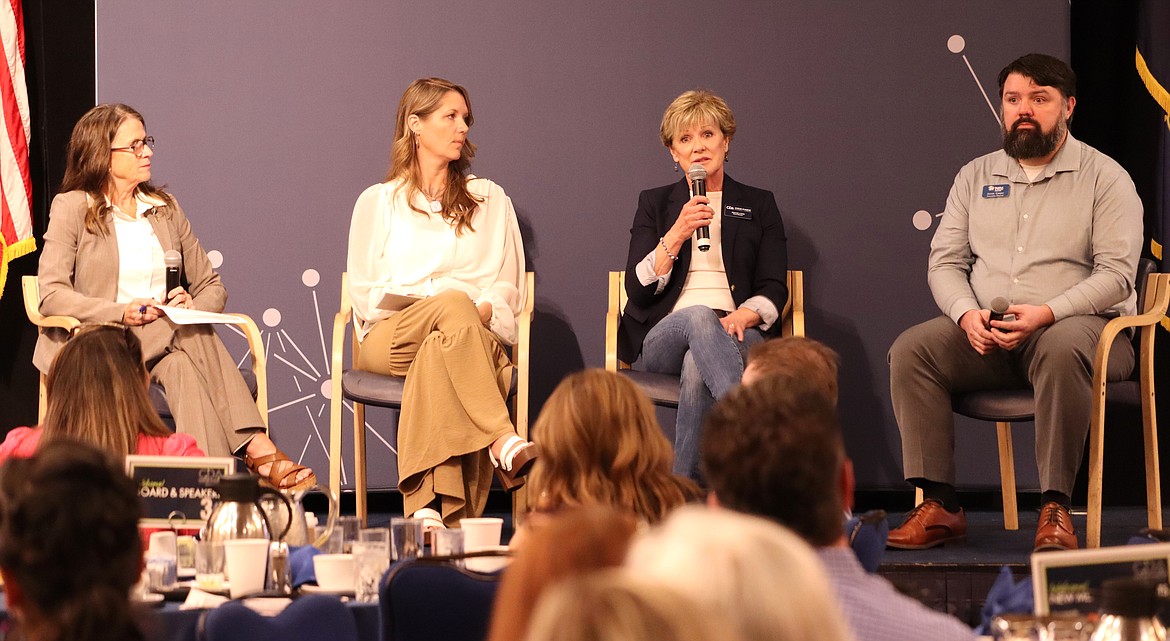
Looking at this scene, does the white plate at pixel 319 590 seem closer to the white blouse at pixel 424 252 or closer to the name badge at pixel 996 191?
the white blouse at pixel 424 252

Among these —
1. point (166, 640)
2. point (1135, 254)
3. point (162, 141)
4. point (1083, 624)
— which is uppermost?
point (162, 141)

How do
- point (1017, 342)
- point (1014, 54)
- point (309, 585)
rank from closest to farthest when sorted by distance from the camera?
point (309, 585)
point (1017, 342)
point (1014, 54)

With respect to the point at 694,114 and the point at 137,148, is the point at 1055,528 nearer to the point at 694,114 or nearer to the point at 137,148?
the point at 694,114

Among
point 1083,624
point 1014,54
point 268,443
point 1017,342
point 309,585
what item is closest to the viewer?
point 1083,624

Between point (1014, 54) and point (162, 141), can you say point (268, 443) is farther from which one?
point (1014, 54)

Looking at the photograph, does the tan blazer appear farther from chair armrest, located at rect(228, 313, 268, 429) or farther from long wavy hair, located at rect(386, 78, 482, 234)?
long wavy hair, located at rect(386, 78, 482, 234)

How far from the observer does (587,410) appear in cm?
247

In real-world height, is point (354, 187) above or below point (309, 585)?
above

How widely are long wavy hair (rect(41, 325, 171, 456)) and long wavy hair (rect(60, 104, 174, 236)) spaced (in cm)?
162

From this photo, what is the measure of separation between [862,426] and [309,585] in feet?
9.97

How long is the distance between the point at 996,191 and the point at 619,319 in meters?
1.37

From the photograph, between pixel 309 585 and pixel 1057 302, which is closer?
pixel 309 585

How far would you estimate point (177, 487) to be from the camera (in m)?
2.88

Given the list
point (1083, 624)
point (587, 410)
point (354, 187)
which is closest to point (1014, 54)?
point (354, 187)
